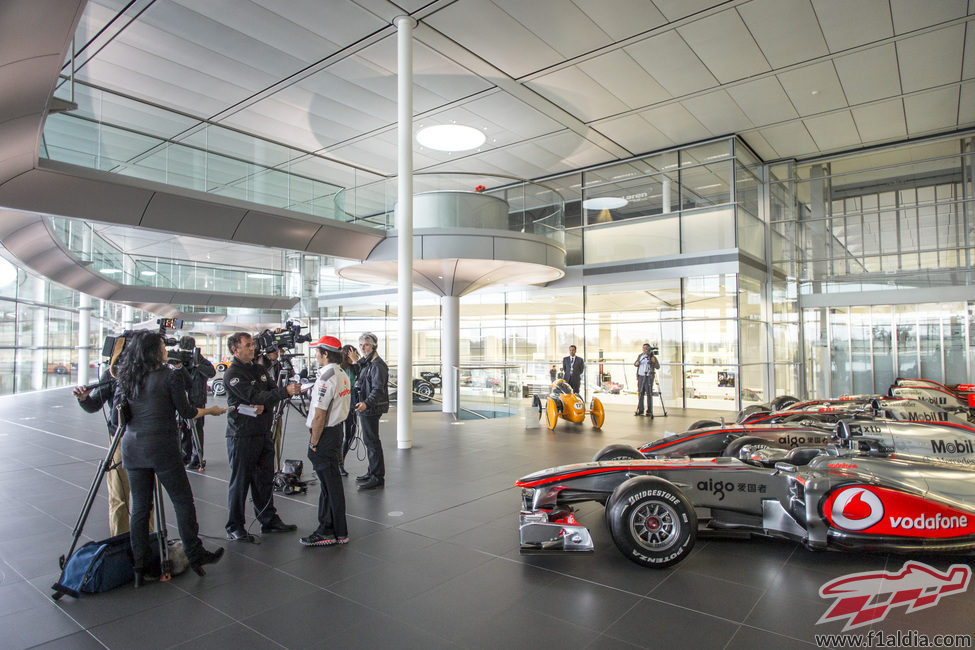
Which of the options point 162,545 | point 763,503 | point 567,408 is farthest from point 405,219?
point 763,503

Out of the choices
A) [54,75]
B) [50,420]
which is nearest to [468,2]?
[54,75]

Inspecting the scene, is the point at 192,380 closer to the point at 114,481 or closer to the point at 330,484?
the point at 114,481

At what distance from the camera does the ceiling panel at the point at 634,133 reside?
15.1m

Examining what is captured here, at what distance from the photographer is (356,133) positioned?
15773mm

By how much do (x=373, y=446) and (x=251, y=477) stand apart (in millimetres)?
2155

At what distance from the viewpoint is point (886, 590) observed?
4.01 metres

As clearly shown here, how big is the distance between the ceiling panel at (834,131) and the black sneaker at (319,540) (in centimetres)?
1646

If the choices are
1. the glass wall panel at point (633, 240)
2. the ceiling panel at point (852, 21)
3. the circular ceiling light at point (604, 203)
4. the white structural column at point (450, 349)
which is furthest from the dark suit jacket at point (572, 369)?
the ceiling panel at point (852, 21)

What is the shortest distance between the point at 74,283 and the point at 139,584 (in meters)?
20.5

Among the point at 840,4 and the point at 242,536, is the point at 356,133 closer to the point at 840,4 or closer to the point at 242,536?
the point at 840,4

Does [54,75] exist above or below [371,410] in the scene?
above

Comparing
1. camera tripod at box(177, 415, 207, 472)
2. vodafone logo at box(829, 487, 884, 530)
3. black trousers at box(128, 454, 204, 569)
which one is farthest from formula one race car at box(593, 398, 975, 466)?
camera tripod at box(177, 415, 207, 472)

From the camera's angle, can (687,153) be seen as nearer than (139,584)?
No

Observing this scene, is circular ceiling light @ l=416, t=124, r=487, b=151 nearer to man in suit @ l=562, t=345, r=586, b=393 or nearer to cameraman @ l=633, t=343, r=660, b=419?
man in suit @ l=562, t=345, r=586, b=393
